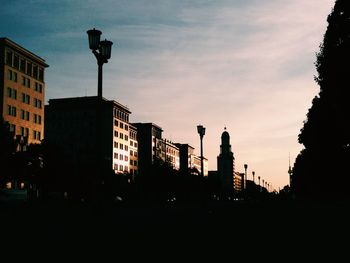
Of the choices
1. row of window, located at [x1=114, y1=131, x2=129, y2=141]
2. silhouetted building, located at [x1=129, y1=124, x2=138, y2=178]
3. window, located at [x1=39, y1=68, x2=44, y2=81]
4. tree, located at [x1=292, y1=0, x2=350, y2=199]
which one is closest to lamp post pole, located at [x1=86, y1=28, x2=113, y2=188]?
tree, located at [x1=292, y1=0, x2=350, y2=199]

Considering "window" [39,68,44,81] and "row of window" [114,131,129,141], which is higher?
"window" [39,68,44,81]

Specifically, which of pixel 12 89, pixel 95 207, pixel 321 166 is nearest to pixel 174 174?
pixel 12 89

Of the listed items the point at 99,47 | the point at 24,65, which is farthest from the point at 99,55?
the point at 24,65

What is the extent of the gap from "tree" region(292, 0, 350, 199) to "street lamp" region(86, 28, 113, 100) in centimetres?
1472

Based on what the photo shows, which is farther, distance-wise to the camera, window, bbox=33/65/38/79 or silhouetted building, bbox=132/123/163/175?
silhouetted building, bbox=132/123/163/175

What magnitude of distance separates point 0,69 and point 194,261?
298 feet

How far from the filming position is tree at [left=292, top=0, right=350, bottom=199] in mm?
28031

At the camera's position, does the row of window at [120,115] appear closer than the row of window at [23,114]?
No

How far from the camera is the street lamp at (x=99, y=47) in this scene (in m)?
17.9

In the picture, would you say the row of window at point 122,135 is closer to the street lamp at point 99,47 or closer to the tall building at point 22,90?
the tall building at point 22,90

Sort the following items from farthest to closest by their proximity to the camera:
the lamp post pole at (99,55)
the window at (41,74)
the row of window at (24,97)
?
the window at (41,74) < the row of window at (24,97) < the lamp post pole at (99,55)

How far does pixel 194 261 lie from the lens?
383 inches

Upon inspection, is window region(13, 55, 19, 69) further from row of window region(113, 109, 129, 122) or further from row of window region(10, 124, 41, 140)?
row of window region(113, 109, 129, 122)

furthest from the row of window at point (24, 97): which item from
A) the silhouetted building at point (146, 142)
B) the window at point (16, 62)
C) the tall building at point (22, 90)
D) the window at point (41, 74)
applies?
the silhouetted building at point (146, 142)
